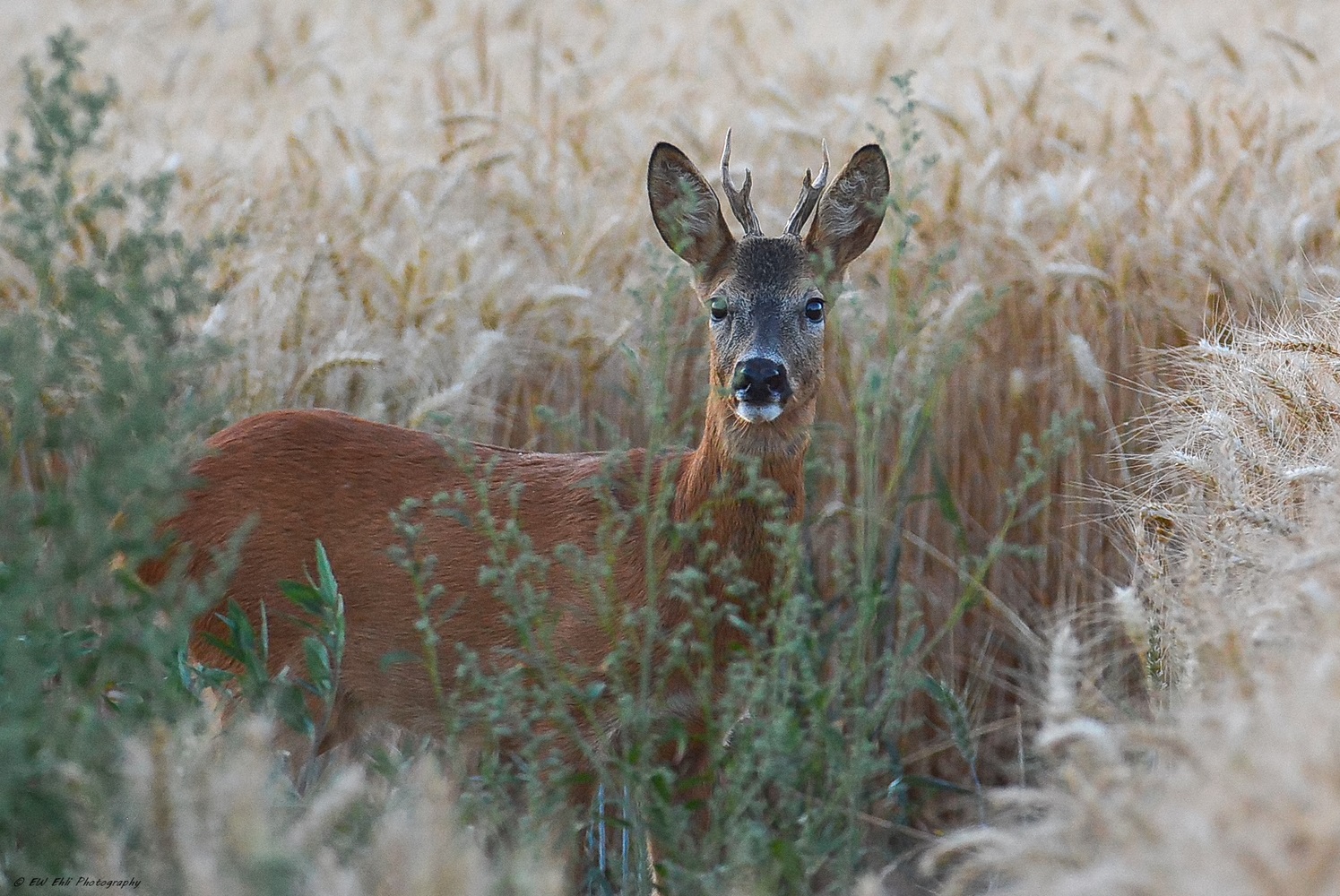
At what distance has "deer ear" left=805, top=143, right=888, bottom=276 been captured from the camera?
4152 millimetres

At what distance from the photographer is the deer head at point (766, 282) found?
12.6 feet

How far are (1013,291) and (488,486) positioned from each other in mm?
2510

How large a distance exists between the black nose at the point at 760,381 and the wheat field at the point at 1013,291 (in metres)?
0.21

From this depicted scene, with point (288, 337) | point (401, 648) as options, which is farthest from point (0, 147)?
point (401, 648)

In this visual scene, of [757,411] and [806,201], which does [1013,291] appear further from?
[757,411]

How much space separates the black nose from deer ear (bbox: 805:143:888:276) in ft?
1.58

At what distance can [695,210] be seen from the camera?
4094 mm

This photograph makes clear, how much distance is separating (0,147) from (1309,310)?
656 centimetres

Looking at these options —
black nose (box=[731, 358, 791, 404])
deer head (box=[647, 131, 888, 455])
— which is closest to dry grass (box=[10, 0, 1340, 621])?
deer head (box=[647, 131, 888, 455])

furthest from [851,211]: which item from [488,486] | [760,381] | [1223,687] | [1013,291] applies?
[1223,687]

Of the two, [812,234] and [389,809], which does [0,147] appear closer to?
[812,234]

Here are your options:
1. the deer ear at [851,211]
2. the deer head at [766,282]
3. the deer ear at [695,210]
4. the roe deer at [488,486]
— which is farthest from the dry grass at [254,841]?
the deer ear at [851,211]

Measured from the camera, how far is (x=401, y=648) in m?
3.98

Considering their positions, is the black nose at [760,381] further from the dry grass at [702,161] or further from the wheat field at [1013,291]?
the dry grass at [702,161]
